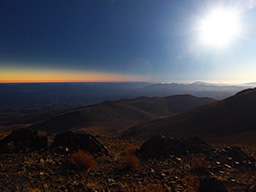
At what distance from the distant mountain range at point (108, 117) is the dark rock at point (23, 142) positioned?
1163 inches

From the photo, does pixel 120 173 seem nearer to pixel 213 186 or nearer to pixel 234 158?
pixel 213 186

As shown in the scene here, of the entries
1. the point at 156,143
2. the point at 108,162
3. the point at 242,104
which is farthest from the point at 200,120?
the point at 108,162

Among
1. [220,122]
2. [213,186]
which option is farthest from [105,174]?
[220,122]

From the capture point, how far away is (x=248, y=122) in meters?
24.4

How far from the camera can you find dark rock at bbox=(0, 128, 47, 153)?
673cm

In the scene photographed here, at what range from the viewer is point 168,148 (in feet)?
26.9

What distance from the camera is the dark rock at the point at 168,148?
25.8 feet

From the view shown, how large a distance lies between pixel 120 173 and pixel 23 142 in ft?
17.8

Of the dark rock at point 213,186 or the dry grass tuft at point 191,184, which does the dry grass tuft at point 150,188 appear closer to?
the dry grass tuft at point 191,184

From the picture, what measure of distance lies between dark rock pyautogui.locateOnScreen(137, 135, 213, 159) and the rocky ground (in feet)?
1.15

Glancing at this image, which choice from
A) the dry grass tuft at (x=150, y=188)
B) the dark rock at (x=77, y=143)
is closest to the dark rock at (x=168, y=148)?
the dark rock at (x=77, y=143)

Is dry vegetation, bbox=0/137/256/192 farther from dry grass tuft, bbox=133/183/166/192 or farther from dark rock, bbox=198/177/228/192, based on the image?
dark rock, bbox=198/177/228/192

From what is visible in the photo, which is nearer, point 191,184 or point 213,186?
point 213,186

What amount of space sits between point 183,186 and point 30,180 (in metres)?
4.87
